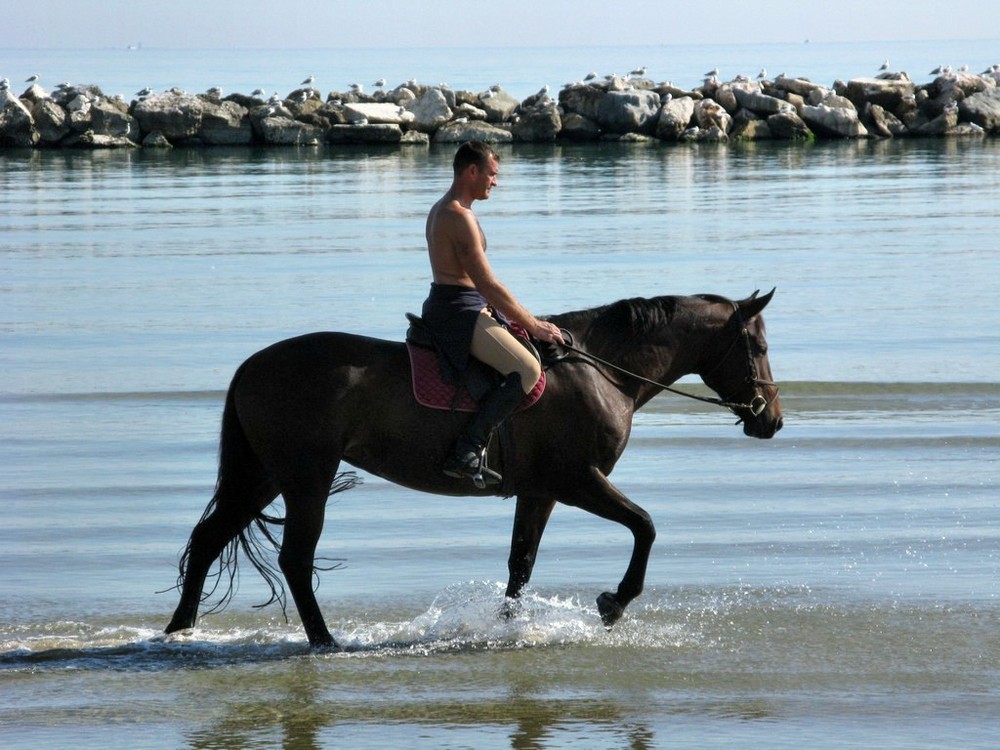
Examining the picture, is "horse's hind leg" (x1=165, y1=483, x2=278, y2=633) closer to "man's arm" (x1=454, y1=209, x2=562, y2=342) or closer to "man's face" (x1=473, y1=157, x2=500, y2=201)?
"man's arm" (x1=454, y1=209, x2=562, y2=342)

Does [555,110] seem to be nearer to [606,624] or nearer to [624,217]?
[624,217]

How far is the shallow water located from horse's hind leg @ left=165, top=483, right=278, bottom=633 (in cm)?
18

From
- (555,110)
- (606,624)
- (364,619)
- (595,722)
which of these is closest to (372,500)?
(364,619)

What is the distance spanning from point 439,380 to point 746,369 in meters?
1.74

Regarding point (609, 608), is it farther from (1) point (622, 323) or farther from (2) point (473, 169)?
(2) point (473, 169)

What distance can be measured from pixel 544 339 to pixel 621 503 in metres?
0.89

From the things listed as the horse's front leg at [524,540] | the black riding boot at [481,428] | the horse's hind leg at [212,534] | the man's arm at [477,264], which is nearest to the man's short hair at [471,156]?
the man's arm at [477,264]

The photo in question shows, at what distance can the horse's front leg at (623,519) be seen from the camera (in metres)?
7.80

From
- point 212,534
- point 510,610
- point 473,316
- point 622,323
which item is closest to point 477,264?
point 473,316

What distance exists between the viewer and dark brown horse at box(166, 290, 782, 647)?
764 cm

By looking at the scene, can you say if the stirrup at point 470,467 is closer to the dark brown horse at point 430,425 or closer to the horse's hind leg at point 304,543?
the dark brown horse at point 430,425

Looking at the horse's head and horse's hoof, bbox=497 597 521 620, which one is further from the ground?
the horse's head

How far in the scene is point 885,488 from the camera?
36.1 ft

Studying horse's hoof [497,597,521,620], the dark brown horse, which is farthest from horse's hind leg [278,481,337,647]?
horse's hoof [497,597,521,620]
